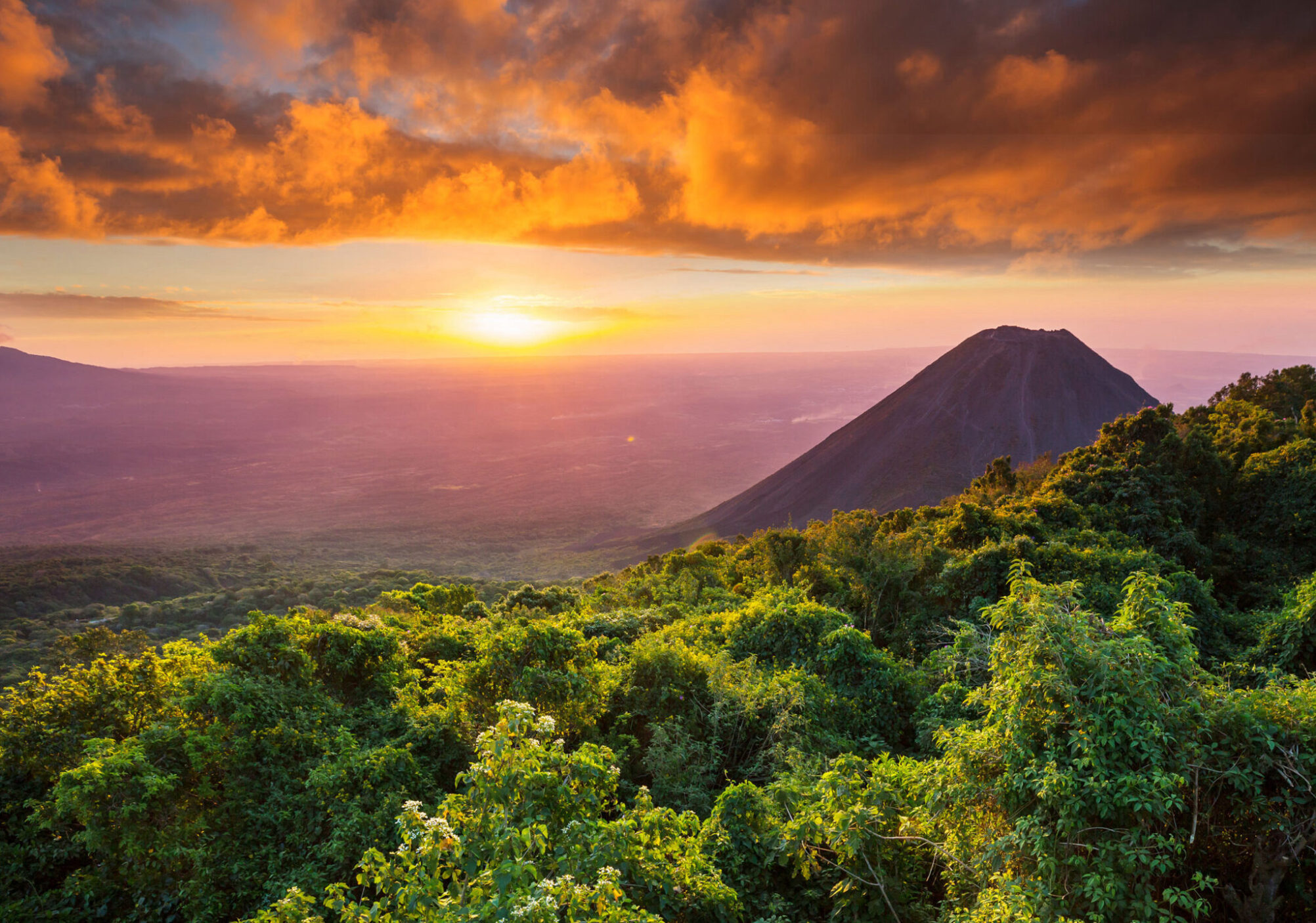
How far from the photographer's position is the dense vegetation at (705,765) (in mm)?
5480

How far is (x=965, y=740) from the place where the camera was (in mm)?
6520

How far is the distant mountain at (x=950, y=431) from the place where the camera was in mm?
80875

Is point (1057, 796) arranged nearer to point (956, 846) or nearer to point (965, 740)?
point (965, 740)

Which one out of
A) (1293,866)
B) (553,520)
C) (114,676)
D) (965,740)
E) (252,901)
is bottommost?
(553,520)

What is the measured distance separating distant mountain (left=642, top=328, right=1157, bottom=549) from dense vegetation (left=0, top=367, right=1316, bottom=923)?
61064mm

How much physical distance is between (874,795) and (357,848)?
7499 millimetres

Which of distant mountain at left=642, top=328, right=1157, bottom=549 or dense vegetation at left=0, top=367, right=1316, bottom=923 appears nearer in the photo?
dense vegetation at left=0, top=367, right=1316, bottom=923

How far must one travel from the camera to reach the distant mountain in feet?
265

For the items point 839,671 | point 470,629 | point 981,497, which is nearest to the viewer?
point 839,671

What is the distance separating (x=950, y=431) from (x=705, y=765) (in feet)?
289

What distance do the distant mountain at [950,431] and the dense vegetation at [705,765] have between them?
6106 cm

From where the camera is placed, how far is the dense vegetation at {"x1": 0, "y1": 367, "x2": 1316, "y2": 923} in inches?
216

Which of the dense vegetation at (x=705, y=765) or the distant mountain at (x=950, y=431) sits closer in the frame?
the dense vegetation at (x=705, y=765)

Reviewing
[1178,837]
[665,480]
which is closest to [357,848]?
[1178,837]
